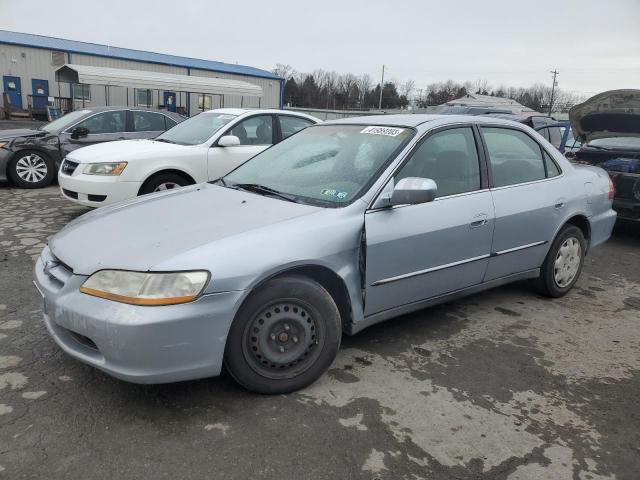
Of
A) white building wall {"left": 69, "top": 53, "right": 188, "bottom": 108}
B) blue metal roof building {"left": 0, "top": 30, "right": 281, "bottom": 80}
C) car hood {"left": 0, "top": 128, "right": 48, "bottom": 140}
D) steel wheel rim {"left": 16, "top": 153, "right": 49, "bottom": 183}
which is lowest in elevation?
steel wheel rim {"left": 16, "top": 153, "right": 49, "bottom": 183}

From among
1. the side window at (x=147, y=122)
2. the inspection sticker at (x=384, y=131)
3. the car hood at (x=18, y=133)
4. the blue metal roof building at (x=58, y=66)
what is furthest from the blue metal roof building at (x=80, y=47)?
the inspection sticker at (x=384, y=131)

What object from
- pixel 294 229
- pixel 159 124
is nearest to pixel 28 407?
pixel 294 229

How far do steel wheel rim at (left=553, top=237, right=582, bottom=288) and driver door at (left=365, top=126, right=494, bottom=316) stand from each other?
3.54ft

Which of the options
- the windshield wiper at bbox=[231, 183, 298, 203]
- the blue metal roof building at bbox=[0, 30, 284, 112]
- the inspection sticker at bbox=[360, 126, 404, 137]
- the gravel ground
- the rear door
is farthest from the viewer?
the blue metal roof building at bbox=[0, 30, 284, 112]

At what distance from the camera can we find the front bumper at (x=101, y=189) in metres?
5.97

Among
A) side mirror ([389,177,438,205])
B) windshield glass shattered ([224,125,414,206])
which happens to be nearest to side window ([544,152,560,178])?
windshield glass shattered ([224,125,414,206])

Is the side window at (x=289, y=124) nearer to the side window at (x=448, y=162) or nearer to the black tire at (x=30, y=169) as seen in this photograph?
the side window at (x=448, y=162)

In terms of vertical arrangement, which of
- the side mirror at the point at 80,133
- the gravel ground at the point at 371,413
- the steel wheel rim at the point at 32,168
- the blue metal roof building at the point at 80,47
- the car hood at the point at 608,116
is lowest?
the gravel ground at the point at 371,413

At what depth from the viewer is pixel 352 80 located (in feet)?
275

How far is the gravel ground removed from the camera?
2.25 meters

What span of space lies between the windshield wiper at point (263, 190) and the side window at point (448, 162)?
67 centimetres

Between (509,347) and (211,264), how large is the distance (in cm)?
219

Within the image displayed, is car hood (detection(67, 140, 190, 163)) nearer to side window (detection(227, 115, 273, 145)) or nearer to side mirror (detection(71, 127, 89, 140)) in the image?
side window (detection(227, 115, 273, 145))

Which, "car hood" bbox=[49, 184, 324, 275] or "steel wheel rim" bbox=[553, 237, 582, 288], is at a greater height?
"car hood" bbox=[49, 184, 324, 275]
